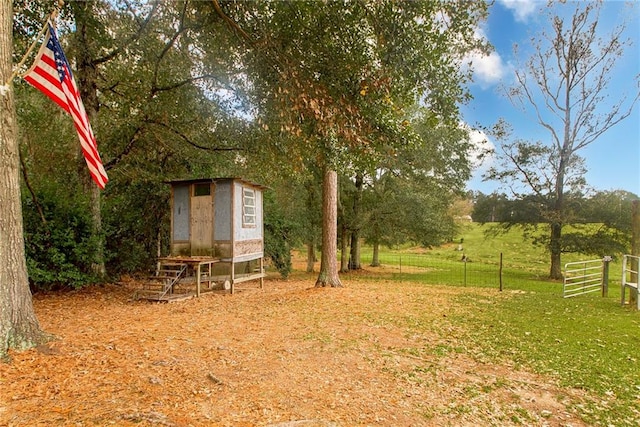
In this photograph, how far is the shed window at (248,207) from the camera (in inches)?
432

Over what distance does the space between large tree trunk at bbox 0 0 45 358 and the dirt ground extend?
11.3 inches

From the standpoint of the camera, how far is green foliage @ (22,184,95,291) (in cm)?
862

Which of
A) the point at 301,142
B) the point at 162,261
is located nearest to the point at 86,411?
the point at 301,142

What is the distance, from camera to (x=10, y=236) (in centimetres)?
411

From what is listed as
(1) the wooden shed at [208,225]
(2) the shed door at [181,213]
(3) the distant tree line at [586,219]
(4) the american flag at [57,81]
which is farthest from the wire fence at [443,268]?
(4) the american flag at [57,81]

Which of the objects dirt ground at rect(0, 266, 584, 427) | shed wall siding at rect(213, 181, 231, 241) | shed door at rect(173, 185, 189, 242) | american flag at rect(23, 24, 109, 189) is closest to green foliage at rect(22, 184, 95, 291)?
shed door at rect(173, 185, 189, 242)

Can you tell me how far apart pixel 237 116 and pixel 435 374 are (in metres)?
8.16

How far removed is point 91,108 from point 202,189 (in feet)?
11.3

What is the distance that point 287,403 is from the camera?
3455 millimetres

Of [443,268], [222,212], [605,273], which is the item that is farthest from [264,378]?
[443,268]

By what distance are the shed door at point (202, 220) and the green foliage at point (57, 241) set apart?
2576 mm

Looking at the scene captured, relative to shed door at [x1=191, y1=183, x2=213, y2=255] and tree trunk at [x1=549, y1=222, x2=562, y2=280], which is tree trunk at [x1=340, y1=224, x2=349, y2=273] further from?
tree trunk at [x1=549, y1=222, x2=562, y2=280]

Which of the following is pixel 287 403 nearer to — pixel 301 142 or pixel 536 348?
pixel 536 348

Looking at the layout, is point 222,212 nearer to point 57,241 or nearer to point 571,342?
point 57,241
